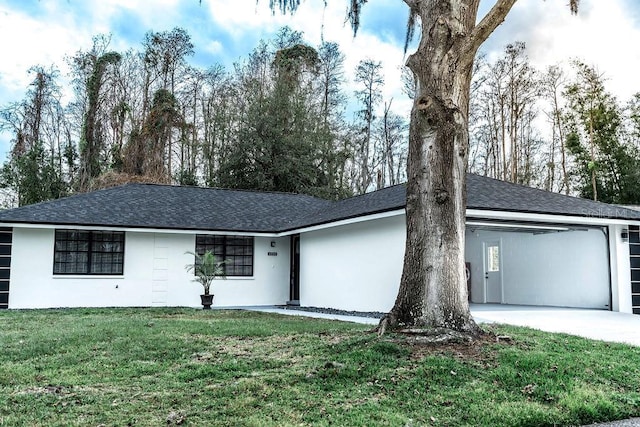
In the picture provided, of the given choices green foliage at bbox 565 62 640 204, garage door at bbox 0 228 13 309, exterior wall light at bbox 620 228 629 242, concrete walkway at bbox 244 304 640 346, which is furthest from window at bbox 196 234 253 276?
green foliage at bbox 565 62 640 204

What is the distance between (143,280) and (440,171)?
11269mm

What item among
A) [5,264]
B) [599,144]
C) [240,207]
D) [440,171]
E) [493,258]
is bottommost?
[5,264]

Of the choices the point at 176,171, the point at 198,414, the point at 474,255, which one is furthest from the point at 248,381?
the point at 176,171

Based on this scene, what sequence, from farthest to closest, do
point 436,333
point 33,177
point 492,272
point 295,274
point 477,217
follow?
1. point 33,177
2. point 295,274
3. point 492,272
4. point 477,217
5. point 436,333

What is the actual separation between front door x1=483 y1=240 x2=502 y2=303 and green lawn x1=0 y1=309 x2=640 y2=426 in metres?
9.80

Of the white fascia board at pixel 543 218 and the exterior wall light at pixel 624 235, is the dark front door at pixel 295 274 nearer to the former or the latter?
the white fascia board at pixel 543 218

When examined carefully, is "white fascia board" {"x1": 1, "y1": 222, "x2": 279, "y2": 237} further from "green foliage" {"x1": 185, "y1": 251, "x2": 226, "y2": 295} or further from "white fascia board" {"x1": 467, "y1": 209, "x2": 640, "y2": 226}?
"white fascia board" {"x1": 467, "y1": 209, "x2": 640, "y2": 226}

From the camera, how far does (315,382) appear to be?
5137mm

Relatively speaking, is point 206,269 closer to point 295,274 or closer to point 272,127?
point 295,274

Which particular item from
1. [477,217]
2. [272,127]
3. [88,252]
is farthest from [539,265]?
[272,127]

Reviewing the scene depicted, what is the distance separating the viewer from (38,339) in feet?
25.6

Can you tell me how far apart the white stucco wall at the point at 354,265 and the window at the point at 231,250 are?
170cm

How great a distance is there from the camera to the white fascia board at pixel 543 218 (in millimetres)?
11382

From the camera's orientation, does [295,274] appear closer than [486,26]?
No
